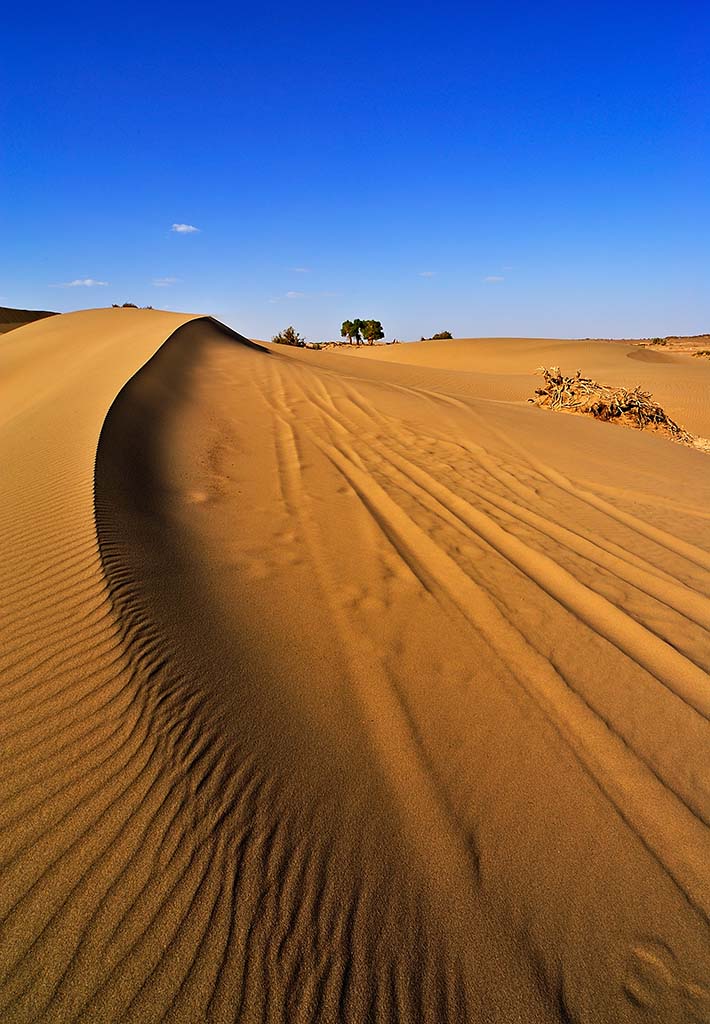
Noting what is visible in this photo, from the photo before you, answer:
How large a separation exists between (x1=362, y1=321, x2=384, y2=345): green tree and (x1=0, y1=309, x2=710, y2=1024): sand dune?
4664 cm

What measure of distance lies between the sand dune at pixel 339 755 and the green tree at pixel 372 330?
46.6 meters

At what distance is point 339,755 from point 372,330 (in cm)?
4960

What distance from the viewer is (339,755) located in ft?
6.80

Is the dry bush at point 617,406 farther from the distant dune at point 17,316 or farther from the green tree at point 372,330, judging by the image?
the green tree at point 372,330

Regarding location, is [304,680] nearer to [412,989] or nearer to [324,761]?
[324,761]

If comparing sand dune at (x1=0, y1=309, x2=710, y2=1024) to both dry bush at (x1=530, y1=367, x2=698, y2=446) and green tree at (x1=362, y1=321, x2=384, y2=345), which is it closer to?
dry bush at (x1=530, y1=367, x2=698, y2=446)

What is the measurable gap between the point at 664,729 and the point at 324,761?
5.04ft

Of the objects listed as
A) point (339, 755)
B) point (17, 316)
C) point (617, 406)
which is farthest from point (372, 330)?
point (339, 755)

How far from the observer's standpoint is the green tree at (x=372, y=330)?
48375 millimetres

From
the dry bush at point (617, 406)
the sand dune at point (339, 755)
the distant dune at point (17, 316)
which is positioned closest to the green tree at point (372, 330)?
the distant dune at point (17, 316)

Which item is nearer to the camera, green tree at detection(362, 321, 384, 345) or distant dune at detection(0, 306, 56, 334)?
distant dune at detection(0, 306, 56, 334)

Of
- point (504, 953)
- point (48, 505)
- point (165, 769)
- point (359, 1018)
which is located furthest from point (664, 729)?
point (48, 505)

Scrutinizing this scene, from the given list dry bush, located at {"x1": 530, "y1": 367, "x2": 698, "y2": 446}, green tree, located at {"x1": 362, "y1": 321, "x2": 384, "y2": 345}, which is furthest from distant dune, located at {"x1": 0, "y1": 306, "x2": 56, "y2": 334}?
dry bush, located at {"x1": 530, "y1": 367, "x2": 698, "y2": 446}

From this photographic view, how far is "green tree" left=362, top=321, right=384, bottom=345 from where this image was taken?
48.4 metres
